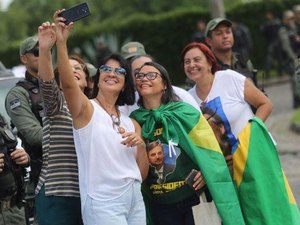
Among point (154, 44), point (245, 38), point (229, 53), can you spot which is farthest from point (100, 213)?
point (154, 44)

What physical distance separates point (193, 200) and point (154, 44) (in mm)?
21165

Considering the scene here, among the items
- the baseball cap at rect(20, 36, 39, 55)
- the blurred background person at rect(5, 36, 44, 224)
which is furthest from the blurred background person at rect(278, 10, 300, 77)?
the blurred background person at rect(5, 36, 44, 224)

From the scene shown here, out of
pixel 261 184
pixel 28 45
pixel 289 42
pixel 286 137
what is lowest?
pixel 286 137

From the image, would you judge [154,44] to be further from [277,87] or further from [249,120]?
[249,120]

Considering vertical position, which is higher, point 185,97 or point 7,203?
point 185,97

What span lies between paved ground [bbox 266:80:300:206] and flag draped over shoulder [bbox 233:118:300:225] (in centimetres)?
357

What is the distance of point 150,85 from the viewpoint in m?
6.10

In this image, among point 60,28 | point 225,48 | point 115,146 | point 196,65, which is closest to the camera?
point 60,28

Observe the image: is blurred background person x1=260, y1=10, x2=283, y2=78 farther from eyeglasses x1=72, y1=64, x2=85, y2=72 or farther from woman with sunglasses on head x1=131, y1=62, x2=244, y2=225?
woman with sunglasses on head x1=131, y1=62, x2=244, y2=225

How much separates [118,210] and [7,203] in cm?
117

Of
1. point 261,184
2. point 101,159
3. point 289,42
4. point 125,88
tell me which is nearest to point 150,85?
point 125,88

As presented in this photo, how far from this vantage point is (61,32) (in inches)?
213

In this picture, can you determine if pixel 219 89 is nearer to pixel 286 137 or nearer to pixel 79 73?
pixel 79 73

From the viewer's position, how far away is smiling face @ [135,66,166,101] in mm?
6102
